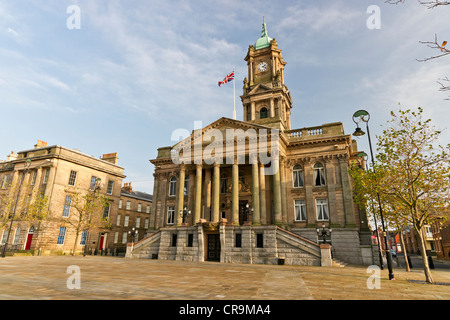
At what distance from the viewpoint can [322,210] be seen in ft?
103

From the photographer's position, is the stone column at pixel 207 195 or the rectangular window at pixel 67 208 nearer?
the stone column at pixel 207 195

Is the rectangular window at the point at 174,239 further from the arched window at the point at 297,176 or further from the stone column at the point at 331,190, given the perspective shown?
Answer: the stone column at the point at 331,190

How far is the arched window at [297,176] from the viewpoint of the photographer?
109 ft

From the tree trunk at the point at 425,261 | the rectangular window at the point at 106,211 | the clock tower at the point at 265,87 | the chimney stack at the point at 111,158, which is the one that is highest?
the clock tower at the point at 265,87

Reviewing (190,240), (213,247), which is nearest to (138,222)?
(190,240)

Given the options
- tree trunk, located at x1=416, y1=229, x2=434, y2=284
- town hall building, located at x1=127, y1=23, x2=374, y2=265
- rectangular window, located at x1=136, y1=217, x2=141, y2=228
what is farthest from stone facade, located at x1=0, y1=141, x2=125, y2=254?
tree trunk, located at x1=416, y1=229, x2=434, y2=284

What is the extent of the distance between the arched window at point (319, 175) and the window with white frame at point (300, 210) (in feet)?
9.68

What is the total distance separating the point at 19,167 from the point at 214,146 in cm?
3317

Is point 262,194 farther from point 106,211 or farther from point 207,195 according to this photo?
point 106,211

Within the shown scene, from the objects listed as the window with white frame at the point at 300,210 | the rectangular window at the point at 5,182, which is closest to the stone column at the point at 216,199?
the window with white frame at the point at 300,210

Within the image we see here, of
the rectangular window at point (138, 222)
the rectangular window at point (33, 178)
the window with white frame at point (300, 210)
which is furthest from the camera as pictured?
the rectangular window at point (138, 222)

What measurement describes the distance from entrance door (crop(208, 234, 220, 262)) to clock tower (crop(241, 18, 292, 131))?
19.7m

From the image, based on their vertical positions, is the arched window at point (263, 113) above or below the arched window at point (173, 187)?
above
